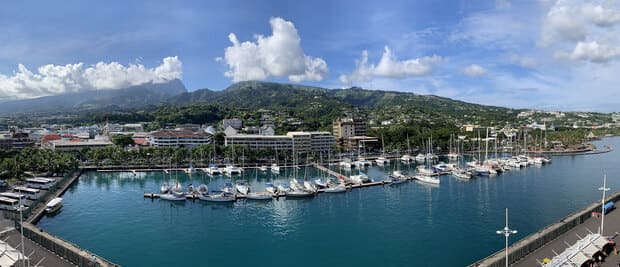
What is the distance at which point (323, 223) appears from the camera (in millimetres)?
30125

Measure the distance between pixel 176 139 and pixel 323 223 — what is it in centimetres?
5605

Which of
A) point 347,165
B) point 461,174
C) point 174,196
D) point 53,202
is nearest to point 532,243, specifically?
point 174,196

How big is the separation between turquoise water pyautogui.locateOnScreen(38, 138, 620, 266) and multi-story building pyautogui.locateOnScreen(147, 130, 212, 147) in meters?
29.9

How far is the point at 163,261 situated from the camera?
22.5 meters

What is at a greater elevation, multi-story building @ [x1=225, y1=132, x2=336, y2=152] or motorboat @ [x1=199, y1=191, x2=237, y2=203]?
multi-story building @ [x1=225, y1=132, x2=336, y2=152]

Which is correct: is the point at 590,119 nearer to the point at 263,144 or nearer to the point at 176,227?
the point at 263,144

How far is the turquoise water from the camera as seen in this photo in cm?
2321

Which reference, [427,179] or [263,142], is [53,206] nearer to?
[427,179]

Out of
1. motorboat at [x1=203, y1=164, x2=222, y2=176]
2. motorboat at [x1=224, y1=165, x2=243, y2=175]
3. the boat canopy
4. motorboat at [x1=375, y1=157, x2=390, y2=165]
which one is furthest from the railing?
motorboat at [x1=375, y1=157, x2=390, y2=165]

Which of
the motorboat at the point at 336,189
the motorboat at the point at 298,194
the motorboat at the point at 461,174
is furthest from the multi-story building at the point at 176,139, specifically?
the motorboat at the point at 461,174

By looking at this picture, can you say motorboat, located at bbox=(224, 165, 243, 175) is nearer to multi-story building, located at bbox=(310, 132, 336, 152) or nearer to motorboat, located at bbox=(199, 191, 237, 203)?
motorboat, located at bbox=(199, 191, 237, 203)

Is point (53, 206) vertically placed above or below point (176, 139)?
below

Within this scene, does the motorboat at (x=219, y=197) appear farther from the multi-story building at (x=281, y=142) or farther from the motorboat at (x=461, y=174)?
the multi-story building at (x=281, y=142)

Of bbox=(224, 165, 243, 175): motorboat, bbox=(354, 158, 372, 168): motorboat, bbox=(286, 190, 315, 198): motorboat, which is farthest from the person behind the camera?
bbox=(354, 158, 372, 168): motorboat
